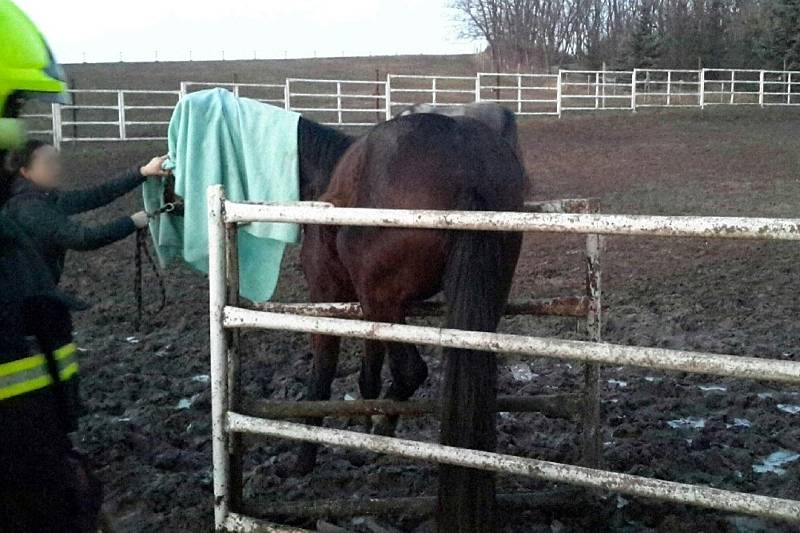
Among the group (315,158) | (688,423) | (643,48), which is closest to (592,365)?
(688,423)

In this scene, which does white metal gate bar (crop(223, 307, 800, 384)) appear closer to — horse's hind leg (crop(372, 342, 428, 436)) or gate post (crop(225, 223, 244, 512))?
gate post (crop(225, 223, 244, 512))

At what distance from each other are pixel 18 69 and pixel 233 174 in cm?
253

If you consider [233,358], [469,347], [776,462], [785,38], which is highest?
[785,38]

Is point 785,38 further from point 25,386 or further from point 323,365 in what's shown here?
point 25,386

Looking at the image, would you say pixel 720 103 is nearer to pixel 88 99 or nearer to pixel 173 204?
pixel 88 99

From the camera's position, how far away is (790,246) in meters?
8.02

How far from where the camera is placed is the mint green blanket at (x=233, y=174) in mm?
3840

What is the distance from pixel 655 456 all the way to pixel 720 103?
1056 inches

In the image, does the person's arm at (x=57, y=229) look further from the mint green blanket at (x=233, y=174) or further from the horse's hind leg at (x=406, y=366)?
the horse's hind leg at (x=406, y=366)

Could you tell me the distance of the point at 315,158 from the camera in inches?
162

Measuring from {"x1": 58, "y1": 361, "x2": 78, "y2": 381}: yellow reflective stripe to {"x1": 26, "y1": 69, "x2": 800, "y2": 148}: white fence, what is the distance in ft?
56.6

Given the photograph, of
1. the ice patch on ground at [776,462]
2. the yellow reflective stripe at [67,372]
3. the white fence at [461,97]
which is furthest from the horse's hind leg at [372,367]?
the white fence at [461,97]

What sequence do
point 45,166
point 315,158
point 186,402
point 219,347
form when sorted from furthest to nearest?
1. point 186,402
2. point 315,158
3. point 219,347
4. point 45,166

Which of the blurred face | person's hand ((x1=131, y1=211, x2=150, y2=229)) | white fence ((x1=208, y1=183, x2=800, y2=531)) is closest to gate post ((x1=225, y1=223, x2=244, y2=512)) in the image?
white fence ((x1=208, y1=183, x2=800, y2=531))
